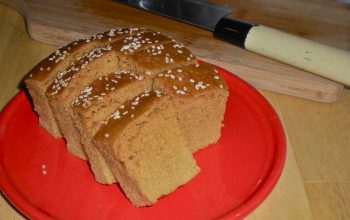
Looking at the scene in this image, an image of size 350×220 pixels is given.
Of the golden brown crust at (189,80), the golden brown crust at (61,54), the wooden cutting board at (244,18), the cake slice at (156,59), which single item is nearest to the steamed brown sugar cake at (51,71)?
the golden brown crust at (61,54)

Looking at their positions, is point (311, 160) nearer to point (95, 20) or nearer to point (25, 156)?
point (25, 156)

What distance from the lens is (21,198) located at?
55.1 inches

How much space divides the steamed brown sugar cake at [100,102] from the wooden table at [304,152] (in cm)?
34

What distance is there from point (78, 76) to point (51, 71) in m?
0.15

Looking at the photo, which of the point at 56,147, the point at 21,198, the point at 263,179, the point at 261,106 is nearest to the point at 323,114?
the point at 261,106

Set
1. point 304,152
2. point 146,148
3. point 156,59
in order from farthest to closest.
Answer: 1. point 304,152
2. point 156,59
3. point 146,148

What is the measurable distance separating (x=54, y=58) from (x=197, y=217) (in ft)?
2.70

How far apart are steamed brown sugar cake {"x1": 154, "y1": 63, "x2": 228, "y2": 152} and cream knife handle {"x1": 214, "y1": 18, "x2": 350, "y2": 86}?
500 mm

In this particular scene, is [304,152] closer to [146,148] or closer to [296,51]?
[296,51]

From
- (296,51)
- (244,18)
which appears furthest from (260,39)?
(244,18)

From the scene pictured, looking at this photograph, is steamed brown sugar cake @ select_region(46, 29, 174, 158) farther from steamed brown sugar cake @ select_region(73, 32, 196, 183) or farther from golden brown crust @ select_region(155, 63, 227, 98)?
golden brown crust @ select_region(155, 63, 227, 98)

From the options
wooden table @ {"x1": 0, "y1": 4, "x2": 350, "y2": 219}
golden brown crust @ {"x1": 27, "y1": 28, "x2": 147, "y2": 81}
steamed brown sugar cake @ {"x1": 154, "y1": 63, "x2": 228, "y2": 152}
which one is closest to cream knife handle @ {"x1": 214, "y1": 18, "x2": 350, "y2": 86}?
wooden table @ {"x1": 0, "y1": 4, "x2": 350, "y2": 219}

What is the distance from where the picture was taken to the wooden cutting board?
6.63 ft

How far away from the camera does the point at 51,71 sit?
1.61 meters
